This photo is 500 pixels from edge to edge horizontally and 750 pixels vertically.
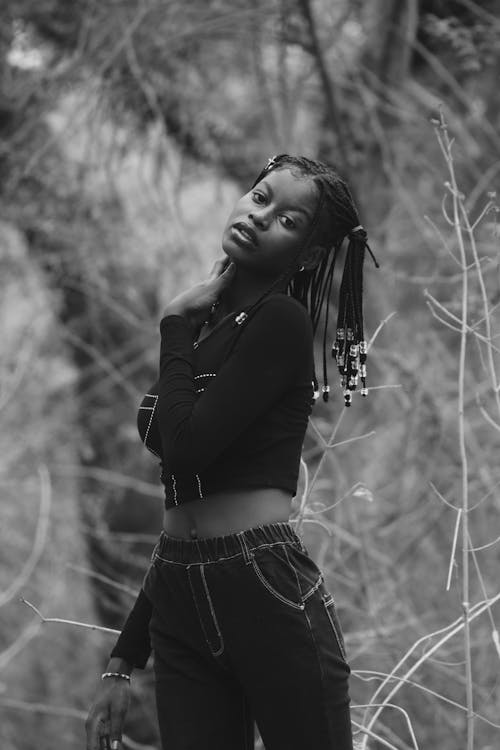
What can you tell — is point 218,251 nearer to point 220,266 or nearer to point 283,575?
point 220,266

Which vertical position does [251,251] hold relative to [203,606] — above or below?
above

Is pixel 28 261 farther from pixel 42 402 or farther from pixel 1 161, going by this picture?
pixel 42 402

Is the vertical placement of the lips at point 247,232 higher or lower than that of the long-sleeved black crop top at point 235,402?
higher

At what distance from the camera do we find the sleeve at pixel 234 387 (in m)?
1.75

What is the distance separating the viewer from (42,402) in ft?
24.7

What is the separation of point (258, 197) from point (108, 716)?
1068 millimetres

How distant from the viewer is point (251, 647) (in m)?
1.78

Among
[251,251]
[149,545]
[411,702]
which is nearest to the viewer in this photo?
[251,251]

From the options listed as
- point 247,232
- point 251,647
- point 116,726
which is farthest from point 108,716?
point 247,232

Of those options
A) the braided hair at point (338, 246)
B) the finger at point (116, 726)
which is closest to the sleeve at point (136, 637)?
the finger at point (116, 726)

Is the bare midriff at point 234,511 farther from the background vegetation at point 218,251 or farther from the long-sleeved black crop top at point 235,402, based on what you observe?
the background vegetation at point 218,251

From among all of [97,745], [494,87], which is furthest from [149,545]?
[97,745]

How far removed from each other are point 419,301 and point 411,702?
2783mm

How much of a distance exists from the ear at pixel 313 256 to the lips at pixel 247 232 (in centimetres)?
11
